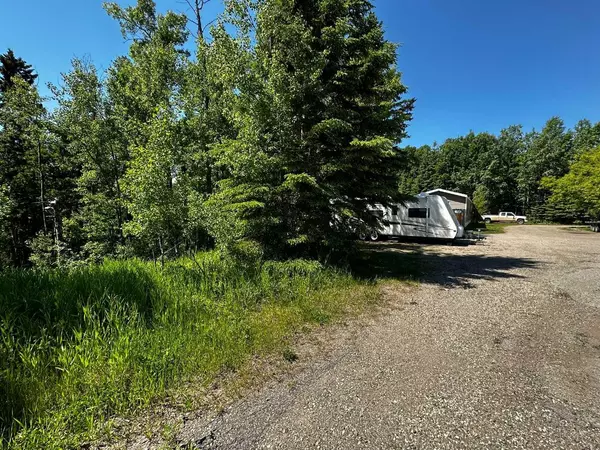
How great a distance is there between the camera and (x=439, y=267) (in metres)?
8.45

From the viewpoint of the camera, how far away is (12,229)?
16.4 meters

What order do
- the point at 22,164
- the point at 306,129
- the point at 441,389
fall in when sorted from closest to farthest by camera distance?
the point at 441,389
the point at 306,129
the point at 22,164

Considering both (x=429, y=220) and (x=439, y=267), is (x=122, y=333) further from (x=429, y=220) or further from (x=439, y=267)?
(x=429, y=220)

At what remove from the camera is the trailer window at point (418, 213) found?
14133 mm

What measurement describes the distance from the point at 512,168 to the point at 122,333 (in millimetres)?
55139

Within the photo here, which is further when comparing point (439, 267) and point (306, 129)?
point (439, 267)

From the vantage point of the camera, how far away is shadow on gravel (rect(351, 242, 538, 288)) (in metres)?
6.99

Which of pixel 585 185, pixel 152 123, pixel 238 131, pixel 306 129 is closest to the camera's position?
pixel 152 123

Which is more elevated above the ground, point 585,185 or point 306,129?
point 306,129

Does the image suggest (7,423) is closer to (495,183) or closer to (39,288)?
(39,288)

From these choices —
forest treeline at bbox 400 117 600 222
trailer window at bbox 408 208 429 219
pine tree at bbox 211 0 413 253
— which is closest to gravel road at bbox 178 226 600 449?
pine tree at bbox 211 0 413 253

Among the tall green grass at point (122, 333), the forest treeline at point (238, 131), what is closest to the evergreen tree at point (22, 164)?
the forest treeline at point (238, 131)

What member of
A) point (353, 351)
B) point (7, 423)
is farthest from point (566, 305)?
point (7, 423)

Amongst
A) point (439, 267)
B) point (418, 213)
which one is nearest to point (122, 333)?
point (439, 267)
